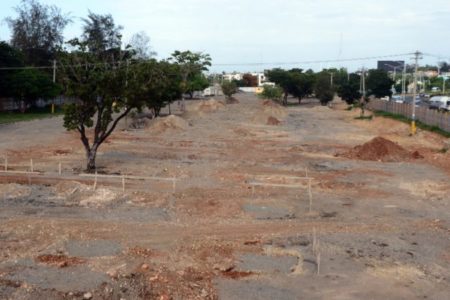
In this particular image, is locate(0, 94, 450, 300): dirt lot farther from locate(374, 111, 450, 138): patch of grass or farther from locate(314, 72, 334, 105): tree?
locate(314, 72, 334, 105): tree

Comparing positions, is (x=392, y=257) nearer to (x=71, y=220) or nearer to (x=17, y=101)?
(x=71, y=220)

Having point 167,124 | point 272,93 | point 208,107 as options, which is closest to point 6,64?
point 167,124

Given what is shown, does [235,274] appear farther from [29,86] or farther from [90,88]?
[29,86]

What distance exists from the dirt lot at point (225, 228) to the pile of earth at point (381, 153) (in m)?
0.14

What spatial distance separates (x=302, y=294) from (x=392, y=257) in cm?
359

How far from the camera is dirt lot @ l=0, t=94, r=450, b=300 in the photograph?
11.6m

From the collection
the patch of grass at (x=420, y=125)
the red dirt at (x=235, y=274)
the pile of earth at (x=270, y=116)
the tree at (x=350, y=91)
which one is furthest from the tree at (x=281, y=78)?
the red dirt at (x=235, y=274)

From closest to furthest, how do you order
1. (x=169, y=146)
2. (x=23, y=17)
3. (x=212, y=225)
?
(x=212, y=225) → (x=169, y=146) → (x=23, y=17)

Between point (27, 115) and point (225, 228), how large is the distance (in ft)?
162

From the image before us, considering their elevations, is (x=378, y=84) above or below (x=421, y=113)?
above

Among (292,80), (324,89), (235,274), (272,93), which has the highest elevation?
(292,80)

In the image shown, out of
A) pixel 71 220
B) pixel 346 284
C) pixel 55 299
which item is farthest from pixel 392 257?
pixel 71 220

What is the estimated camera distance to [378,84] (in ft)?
289

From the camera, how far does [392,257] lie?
45.2 feet
